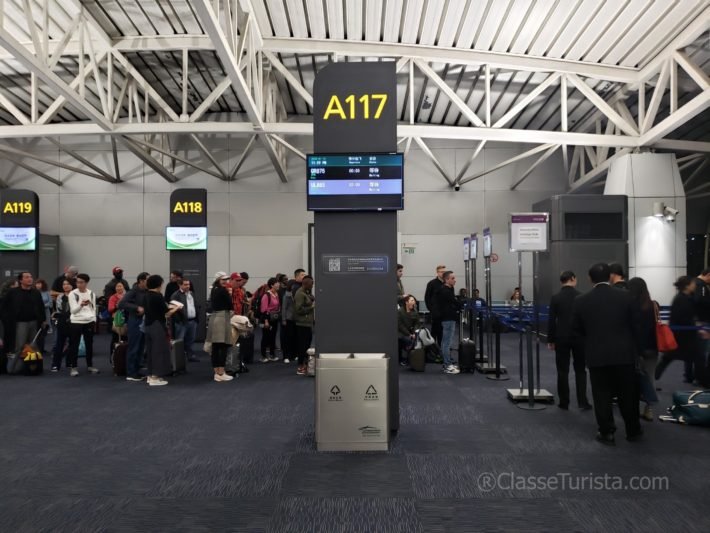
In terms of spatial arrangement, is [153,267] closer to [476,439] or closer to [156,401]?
[156,401]

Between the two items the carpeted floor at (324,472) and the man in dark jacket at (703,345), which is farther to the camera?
the man in dark jacket at (703,345)

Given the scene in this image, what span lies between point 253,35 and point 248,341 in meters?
5.65

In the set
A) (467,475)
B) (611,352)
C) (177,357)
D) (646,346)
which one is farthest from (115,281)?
(646,346)

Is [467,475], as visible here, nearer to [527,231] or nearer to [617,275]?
[617,275]

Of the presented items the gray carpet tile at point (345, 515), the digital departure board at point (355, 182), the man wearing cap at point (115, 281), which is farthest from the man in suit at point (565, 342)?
the man wearing cap at point (115, 281)

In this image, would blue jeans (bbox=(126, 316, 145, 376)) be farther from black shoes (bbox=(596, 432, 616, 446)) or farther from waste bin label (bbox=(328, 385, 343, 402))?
black shoes (bbox=(596, 432, 616, 446))

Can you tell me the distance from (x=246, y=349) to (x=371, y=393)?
495cm

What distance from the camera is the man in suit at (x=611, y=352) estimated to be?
445cm

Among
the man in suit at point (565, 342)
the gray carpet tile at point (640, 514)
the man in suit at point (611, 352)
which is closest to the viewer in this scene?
the gray carpet tile at point (640, 514)

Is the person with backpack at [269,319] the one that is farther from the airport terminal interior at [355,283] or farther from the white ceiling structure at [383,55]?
the white ceiling structure at [383,55]

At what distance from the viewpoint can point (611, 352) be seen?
445cm

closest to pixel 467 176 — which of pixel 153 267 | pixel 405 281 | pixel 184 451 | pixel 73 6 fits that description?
pixel 405 281

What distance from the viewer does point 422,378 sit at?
7699 millimetres

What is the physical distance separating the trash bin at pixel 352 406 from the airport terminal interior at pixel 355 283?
0.07ft
